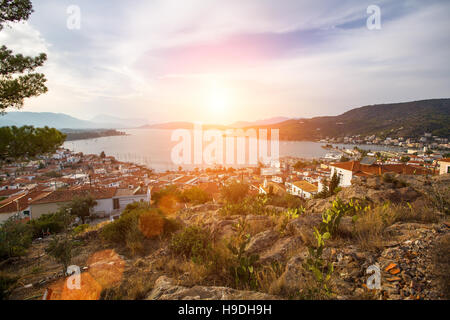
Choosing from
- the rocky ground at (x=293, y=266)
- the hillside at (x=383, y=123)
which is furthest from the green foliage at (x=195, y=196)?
the hillside at (x=383, y=123)

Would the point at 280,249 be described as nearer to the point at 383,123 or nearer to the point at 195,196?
the point at 195,196

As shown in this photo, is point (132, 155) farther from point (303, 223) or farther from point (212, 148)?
point (303, 223)

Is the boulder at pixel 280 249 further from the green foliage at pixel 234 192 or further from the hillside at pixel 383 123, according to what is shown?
the hillside at pixel 383 123

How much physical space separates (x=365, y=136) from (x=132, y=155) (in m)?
90.8

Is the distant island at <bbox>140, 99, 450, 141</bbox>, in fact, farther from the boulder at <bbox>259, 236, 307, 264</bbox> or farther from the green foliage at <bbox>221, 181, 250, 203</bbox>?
the boulder at <bbox>259, 236, 307, 264</bbox>

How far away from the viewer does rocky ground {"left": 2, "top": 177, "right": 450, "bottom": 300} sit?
74.4 inches

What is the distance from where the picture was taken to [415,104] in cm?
7538

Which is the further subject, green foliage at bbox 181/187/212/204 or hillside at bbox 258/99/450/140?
hillside at bbox 258/99/450/140

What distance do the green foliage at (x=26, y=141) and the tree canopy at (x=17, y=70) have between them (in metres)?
0.64

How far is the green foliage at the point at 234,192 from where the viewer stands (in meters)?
8.82

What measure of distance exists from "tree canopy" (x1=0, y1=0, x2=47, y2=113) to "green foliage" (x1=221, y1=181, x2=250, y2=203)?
22.6 ft

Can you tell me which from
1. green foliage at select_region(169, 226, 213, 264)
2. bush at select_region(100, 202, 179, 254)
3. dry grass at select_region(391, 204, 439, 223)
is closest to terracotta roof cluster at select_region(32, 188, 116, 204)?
bush at select_region(100, 202, 179, 254)

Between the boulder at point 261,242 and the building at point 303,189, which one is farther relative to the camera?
the building at point 303,189
